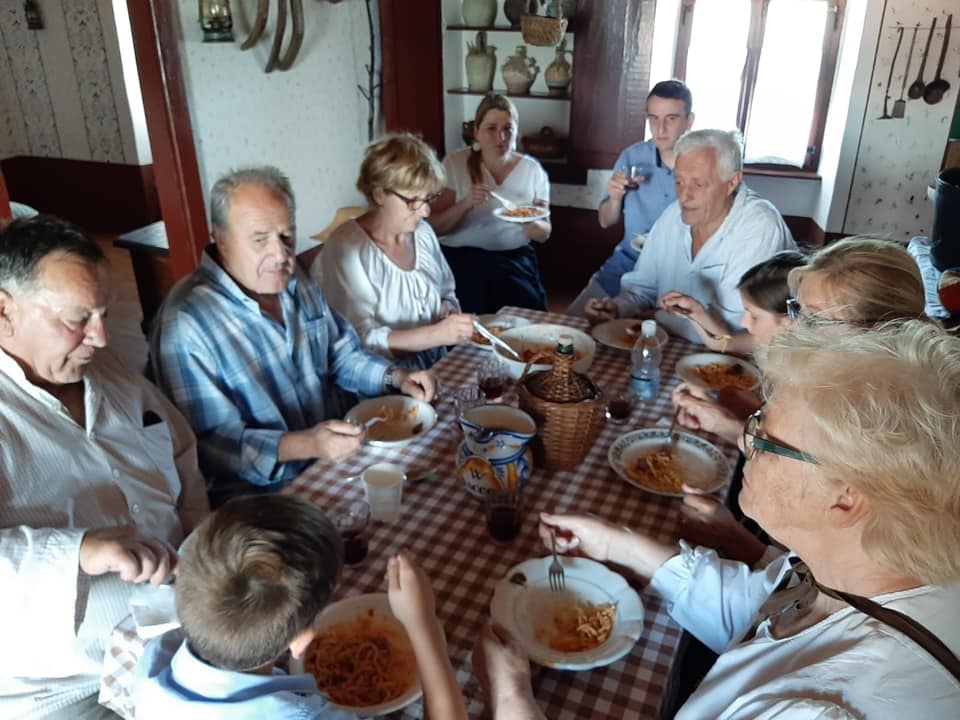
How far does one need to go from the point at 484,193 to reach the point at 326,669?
2.85 m

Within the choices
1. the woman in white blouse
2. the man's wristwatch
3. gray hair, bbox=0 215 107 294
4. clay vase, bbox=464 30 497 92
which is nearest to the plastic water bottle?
the man's wristwatch

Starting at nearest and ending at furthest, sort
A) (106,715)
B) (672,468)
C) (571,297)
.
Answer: (106,715)
(672,468)
(571,297)

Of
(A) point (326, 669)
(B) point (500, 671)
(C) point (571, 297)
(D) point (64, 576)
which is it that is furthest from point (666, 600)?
(C) point (571, 297)

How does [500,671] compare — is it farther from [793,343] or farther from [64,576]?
[64,576]

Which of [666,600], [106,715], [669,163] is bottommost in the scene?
[106,715]

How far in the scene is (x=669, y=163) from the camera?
3570 mm

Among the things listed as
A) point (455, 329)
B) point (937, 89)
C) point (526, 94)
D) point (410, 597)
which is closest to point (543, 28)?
point (526, 94)

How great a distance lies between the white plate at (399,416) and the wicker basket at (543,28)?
317 centimetres

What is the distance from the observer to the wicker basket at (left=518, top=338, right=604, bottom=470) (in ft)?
5.57

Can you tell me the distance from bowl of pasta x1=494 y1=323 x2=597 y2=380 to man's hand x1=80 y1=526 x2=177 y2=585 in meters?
1.17

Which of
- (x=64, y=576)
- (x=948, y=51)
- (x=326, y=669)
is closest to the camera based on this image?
(x=326, y=669)

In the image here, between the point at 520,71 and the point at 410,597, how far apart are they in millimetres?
4294

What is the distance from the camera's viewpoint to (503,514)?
153 centimetres

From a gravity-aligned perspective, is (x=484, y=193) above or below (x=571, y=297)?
above
